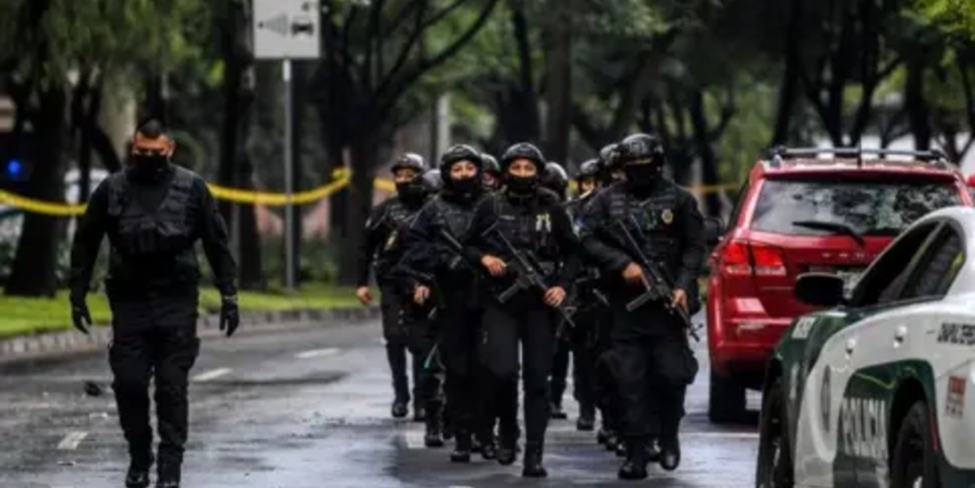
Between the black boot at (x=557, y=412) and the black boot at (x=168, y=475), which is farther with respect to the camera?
the black boot at (x=557, y=412)

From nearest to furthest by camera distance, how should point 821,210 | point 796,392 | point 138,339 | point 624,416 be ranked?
point 796,392, point 138,339, point 624,416, point 821,210

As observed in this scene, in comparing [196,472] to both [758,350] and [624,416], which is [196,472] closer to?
[624,416]

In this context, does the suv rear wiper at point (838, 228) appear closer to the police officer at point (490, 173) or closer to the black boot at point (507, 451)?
the police officer at point (490, 173)

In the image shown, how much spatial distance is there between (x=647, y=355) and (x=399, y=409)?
196 inches

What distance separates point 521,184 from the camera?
17297mm

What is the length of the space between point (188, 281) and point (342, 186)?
3872 cm

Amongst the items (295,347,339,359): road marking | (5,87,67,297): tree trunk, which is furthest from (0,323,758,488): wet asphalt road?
(5,87,67,297): tree trunk

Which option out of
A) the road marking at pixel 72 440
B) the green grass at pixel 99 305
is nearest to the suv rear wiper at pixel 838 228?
the road marking at pixel 72 440

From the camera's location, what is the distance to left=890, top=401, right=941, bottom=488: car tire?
10594 millimetres

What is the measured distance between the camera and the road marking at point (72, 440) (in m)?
18.8

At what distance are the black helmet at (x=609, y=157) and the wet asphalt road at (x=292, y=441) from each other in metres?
1.68

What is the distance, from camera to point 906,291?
467 inches

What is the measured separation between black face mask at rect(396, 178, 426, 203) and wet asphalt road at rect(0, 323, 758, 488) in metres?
1.47

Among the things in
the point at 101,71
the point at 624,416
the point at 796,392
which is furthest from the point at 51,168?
the point at 796,392
